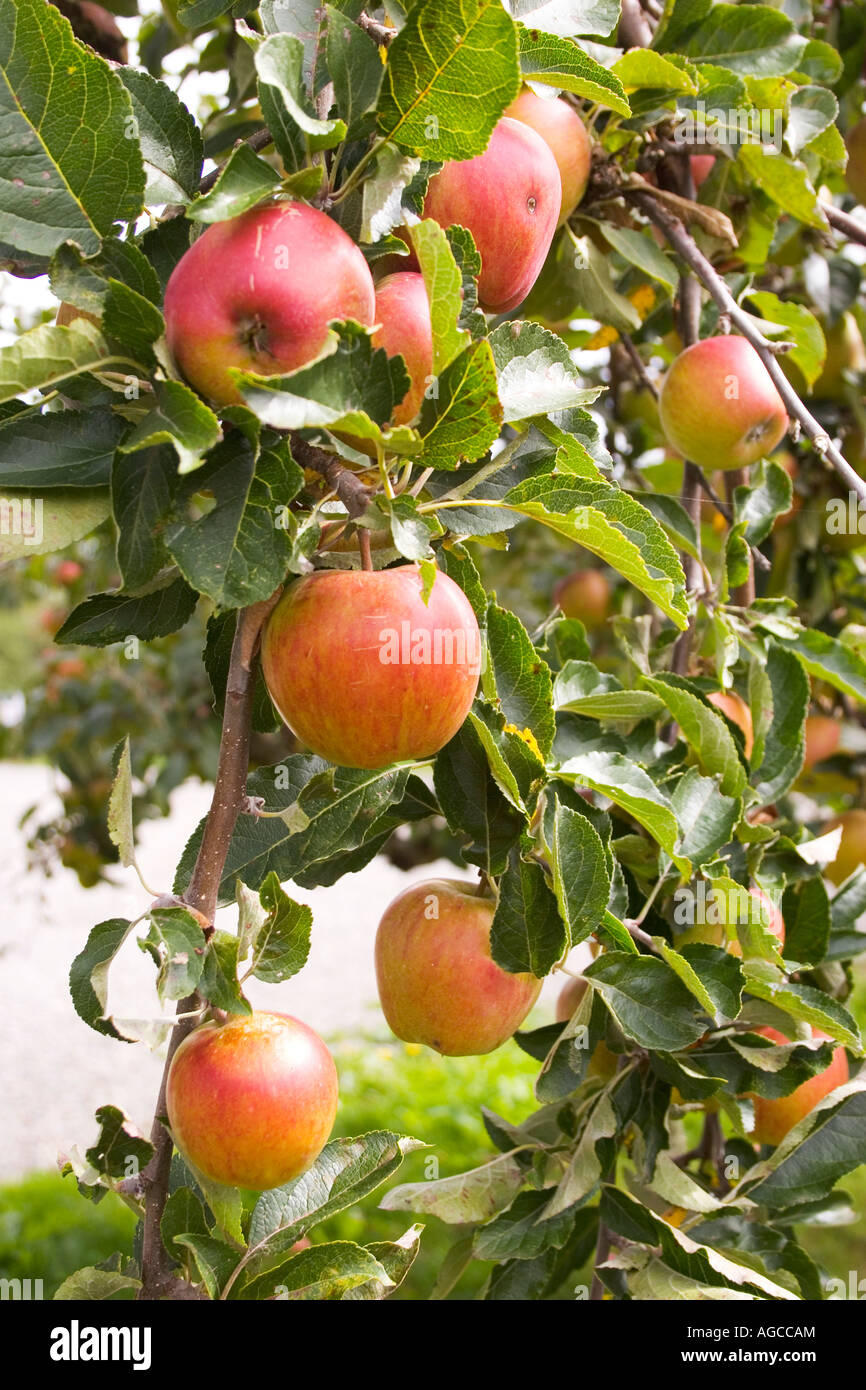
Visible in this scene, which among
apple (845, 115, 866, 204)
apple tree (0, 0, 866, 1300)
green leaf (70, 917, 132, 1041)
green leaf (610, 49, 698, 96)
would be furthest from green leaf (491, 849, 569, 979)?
apple (845, 115, 866, 204)

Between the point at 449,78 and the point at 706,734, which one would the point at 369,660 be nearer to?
the point at 449,78

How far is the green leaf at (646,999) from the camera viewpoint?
960 mm

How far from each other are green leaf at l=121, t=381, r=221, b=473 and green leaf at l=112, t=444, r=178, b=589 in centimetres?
3

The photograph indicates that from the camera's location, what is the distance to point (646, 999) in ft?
3.20

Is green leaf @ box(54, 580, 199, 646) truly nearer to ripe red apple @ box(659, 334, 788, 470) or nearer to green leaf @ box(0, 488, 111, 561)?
green leaf @ box(0, 488, 111, 561)

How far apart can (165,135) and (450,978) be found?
2.16 ft

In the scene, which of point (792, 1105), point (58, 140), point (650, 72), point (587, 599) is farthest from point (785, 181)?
point (587, 599)

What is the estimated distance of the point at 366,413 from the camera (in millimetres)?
650

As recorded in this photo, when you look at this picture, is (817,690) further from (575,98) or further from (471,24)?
(471,24)

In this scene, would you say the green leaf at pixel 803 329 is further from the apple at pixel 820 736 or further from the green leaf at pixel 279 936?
the green leaf at pixel 279 936

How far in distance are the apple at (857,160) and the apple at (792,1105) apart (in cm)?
141

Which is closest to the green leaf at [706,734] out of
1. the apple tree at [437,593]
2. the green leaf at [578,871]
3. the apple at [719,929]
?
the apple tree at [437,593]

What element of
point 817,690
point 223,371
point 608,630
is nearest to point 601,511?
point 223,371

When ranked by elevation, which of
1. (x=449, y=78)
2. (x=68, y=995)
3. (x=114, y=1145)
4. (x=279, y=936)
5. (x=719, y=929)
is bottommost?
(x=68, y=995)
